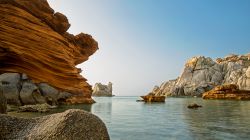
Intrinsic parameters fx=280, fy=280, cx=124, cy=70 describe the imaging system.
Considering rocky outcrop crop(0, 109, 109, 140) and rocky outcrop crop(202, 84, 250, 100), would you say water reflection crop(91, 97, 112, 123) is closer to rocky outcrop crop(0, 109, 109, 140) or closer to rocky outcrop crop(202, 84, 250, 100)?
rocky outcrop crop(0, 109, 109, 140)

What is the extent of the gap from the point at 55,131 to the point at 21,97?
33.9 meters

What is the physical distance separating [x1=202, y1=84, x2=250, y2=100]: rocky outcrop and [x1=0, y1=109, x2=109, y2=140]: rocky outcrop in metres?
79.3

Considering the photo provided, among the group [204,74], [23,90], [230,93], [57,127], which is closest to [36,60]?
[23,90]

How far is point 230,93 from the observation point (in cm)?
8406

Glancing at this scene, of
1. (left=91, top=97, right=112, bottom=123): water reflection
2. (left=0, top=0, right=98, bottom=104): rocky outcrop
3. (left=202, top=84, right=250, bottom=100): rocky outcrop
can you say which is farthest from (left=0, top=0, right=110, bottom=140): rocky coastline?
(left=202, top=84, right=250, bottom=100): rocky outcrop

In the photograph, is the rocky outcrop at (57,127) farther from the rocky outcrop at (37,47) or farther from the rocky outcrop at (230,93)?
the rocky outcrop at (230,93)

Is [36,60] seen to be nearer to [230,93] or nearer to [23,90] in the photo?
[23,90]

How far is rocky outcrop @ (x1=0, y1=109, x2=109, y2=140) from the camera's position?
284 inches

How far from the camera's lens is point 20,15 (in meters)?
45.6

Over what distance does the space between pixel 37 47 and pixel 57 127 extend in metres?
41.0

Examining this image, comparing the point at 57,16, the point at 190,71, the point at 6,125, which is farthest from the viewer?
the point at 190,71

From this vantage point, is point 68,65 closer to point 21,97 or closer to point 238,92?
point 21,97

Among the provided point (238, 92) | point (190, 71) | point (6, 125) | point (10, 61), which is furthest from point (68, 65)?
point (190, 71)

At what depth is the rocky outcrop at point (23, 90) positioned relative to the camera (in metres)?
38.0
